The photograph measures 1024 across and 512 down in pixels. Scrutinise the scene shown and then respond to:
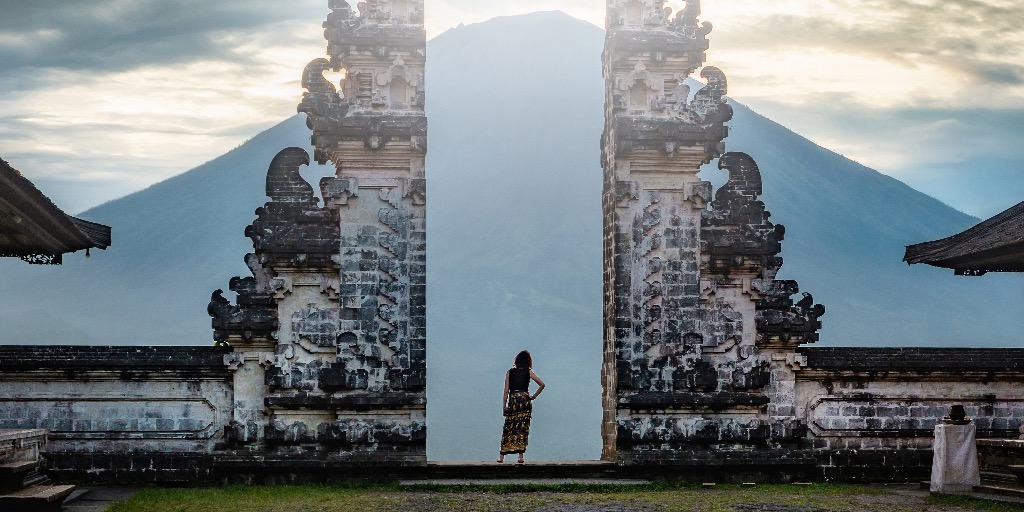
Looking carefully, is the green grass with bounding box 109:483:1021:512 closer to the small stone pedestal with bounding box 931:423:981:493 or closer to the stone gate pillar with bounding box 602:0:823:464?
the small stone pedestal with bounding box 931:423:981:493

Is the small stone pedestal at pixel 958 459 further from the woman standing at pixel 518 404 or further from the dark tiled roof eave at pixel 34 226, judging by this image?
the dark tiled roof eave at pixel 34 226

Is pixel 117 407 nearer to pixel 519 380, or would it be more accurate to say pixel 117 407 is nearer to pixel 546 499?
pixel 519 380

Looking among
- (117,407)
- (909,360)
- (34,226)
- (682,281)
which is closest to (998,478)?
(909,360)

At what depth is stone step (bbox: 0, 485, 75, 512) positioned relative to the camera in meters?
12.2

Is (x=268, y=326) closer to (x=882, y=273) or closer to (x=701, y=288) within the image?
(x=701, y=288)

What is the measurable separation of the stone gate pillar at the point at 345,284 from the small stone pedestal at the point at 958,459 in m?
6.24

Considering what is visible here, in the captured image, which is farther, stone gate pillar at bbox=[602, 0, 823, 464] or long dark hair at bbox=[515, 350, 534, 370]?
long dark hair at bbox=[515, 350, 534, 370]

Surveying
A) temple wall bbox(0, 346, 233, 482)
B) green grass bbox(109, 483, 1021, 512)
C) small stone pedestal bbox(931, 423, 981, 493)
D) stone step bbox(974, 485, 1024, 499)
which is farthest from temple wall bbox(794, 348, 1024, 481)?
temple wall bbox(0, 346, 233, 482)

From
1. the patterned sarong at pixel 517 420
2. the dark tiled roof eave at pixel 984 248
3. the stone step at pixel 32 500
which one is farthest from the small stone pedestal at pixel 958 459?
the stone step at pixel 32 500

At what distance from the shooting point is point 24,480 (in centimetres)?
1304

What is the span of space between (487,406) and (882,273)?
29353 mm

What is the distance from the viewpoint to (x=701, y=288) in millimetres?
15867

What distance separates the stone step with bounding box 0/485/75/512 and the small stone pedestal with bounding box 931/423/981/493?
9.90 m

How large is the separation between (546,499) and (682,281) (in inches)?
148
